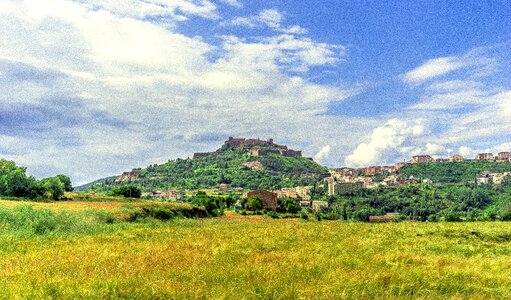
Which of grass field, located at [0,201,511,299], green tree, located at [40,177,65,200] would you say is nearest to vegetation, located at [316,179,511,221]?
green tree, located at [40,177,65,200]

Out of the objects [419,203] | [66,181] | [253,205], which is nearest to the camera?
[66,181]

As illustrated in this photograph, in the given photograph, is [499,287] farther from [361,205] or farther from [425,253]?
[361,205]

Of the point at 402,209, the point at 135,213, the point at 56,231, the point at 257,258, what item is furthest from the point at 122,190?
the point at 402,209

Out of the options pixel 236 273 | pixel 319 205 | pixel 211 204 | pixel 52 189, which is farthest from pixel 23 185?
pixel 319 205

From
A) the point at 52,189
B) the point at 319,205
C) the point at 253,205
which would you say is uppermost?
the point at 52,189

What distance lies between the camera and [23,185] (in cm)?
5103

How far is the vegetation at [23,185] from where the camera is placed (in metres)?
50.0

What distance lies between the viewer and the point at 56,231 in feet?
55.4

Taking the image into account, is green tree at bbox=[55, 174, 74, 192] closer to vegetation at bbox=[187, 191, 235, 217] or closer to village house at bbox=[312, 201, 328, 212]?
vegetation at bbox=[187, 191, 235, 217]

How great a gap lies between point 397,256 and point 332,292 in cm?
525

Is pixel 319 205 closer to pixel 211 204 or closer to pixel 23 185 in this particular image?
pixel 211 204

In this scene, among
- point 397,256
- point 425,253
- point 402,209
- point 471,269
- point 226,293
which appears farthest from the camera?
point 402,209

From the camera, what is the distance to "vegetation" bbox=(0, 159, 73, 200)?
164ft

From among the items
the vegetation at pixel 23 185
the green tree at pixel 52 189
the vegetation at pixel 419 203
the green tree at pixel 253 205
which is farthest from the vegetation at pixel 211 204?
the vegetation at pixel 419 203
